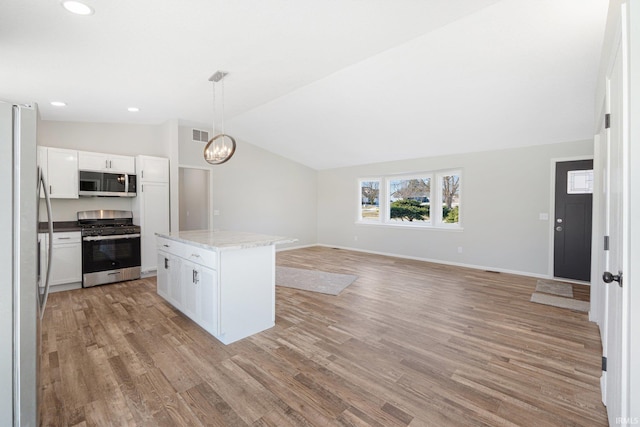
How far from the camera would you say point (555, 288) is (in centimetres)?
426

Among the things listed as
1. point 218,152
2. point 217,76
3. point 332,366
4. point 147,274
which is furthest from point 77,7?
point 147,274

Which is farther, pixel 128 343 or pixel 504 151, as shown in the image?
pixel 504 151

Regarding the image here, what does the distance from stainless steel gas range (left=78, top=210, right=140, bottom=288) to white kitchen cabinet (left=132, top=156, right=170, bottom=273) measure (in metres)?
0.15

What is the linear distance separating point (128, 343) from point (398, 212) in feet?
19.2

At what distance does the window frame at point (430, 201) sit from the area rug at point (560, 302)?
207 centimetres

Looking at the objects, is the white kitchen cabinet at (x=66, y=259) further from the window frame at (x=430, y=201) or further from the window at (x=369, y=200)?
the window at (x=369, y=200)

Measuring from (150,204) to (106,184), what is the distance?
675 mm

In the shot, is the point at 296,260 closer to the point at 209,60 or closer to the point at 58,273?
the point at 58,273

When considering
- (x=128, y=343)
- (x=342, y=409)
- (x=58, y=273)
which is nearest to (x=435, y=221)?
(x=342, y=409)

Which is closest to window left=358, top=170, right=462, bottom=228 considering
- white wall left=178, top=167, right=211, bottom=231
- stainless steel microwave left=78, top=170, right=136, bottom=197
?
white wall left=178, top=167, right=211, bottom=231

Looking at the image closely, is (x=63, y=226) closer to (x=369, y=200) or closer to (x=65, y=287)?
(x=65, y=287)

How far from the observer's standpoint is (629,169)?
1.09 meters

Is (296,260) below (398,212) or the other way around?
below

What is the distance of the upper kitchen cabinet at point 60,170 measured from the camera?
409 centimetres
